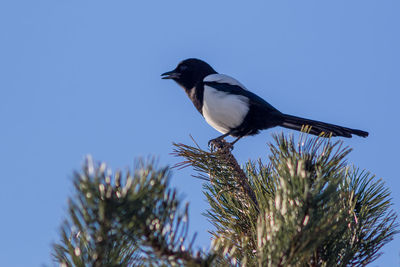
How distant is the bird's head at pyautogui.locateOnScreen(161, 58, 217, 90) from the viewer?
5652mm

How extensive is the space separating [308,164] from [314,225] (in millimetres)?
391

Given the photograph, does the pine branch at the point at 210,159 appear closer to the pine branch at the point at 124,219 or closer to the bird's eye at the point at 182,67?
the pine branch at the point at 124,219

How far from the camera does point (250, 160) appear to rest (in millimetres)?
2635

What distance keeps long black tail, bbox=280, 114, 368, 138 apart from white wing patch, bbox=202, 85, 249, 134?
1.46 ft

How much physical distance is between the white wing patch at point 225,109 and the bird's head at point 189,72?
2.38 feet

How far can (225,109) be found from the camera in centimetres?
478

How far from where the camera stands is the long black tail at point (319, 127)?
11.7 ft

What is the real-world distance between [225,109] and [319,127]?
3.82 feet

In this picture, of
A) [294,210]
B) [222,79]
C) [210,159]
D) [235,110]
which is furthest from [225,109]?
[294,210]

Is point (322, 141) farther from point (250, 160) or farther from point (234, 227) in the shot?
point (250, 160)

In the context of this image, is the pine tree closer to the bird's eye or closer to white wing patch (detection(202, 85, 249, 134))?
white wing patch (detection(202, 85, 249, 134))

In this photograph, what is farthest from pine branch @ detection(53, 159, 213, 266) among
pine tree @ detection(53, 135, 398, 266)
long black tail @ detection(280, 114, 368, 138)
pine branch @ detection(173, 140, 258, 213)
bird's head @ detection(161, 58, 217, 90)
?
bird's head @ detection(161, 58, 217, 90)

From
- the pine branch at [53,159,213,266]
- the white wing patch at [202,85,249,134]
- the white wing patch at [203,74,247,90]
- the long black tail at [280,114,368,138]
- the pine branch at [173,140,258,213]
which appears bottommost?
the pine branch at [53,159,213,266]

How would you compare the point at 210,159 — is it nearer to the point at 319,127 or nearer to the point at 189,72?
the point at 319,127
